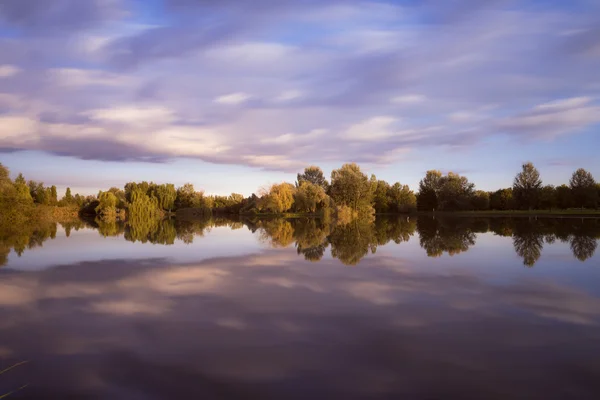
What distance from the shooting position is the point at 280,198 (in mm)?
73062

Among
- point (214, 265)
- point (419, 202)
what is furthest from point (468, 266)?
point (419, 202)

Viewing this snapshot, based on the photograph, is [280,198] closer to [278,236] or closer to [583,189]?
[278,236]

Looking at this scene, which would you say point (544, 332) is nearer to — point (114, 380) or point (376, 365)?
point (376, 365)

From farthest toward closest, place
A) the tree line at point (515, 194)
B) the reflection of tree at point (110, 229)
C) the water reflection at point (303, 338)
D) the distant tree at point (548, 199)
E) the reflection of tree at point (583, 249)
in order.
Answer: the distant tree at point (548, 199) → the tree line at point (515, 194) → the reflection of tree at point (110, 229) → the reflection of tree at point (583, 249) → the water reflection at point (303, 338)

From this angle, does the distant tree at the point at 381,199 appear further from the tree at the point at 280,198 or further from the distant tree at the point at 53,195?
the distant tree at the point at 53,195

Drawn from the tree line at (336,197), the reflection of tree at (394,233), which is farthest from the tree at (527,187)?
the reflection of tree at (394,233)

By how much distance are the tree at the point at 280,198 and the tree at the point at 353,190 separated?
883 cm

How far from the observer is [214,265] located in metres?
14.6

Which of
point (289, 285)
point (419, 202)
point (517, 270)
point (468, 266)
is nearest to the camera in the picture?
point (289, 285)

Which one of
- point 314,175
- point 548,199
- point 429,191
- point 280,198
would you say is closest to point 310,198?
point 280,198

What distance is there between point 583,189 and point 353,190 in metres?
43.6

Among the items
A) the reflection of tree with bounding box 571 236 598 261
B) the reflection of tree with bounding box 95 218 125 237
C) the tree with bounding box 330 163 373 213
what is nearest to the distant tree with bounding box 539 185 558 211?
the tree with bounding box 330 163 373 213

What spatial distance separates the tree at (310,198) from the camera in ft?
240

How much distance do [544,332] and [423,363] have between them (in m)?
2.62
